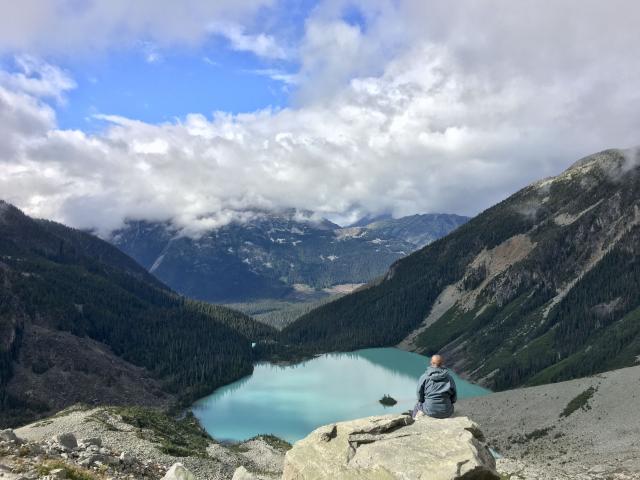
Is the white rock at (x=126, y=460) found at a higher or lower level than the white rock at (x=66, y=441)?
A: lower

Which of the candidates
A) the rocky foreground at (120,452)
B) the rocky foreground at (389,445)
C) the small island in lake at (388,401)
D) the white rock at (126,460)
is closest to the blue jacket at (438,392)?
the rocky foreground at (389,445)

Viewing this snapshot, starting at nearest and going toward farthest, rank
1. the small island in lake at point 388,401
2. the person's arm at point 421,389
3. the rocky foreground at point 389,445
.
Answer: the rocky foreground at point 389,445, the person's arm at point 421,389, the small island in lake at point 388,401

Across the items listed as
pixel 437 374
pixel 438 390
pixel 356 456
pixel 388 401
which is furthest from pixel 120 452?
pixel 388 401

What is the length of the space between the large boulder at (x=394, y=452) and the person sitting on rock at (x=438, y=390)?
0.76 metres

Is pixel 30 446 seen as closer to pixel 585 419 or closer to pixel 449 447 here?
pixel 449 447

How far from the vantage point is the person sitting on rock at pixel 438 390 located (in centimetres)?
2312

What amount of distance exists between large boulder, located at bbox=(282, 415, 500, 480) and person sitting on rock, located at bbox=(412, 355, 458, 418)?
2.50ft

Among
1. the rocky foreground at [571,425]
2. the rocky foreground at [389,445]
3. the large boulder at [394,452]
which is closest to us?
the large boulder at [394,452]

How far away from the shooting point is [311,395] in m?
174

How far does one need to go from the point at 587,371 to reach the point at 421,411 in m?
154

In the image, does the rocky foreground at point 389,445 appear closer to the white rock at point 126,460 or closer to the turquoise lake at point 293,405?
the white rock at point 126,460

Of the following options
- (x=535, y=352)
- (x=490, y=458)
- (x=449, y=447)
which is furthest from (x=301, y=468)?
(x=535, y=352)

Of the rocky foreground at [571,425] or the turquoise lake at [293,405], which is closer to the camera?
the rocky foreground at [571,425]

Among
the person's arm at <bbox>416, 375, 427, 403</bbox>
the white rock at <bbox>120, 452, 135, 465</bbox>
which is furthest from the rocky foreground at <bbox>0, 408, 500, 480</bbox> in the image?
the person's arm at <bbox>416, 375, 427, 403</bbox>
